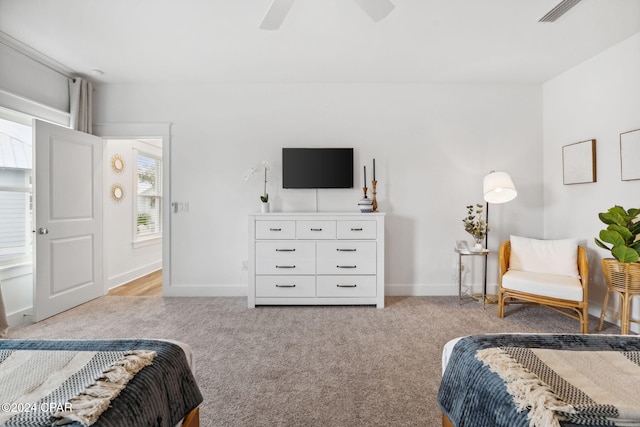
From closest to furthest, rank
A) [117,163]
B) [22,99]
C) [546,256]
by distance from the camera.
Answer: [22,99] → [546,256] → [117,163]

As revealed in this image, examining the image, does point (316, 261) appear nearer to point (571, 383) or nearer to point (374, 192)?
point (374, 192)

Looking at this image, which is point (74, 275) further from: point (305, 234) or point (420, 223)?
point (420, 223)

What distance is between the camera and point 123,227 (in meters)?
4.62

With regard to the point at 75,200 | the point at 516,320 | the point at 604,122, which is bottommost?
the point at 516,320

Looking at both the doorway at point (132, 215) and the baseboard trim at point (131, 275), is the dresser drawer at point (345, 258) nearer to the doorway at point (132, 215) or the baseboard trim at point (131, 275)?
the doorway at point (132, 215)

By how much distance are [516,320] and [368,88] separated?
2.97 metres

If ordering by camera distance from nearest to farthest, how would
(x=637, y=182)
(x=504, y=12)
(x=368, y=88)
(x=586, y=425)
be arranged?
(x=586, y=425)
(x=504, y=12)
(x=637, y=182)
(x=368, y=88)

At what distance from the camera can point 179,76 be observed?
Result: 350 centimetres

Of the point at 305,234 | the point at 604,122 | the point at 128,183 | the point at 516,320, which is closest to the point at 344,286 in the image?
the point at 305,234

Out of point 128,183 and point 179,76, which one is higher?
point 179,76

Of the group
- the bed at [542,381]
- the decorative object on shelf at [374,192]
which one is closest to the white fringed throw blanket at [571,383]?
the bed at [542,381]

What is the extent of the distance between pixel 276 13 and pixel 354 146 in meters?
2.00

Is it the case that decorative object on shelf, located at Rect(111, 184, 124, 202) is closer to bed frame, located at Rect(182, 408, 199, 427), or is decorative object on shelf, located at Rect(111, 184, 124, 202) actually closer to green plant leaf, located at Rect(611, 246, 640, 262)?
bed frame, located at Rect(182, 408, 199, 427)

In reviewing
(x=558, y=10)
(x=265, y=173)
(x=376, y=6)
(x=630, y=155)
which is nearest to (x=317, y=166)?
(x=265, y=173)
